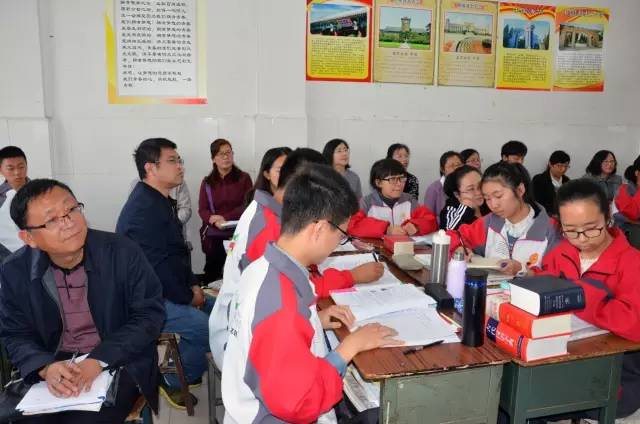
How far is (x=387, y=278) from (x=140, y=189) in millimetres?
1199

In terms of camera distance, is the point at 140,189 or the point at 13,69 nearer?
the point at 140,189

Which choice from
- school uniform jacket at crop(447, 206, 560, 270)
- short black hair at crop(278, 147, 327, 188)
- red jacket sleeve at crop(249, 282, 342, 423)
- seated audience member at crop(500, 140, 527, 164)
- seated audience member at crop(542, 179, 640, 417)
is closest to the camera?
red jacket sleeve at crop(249, 282, 342, 423)

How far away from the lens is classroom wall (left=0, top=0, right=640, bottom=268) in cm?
376

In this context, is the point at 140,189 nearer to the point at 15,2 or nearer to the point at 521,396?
the point at 521,396

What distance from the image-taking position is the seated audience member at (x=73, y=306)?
5.14ft

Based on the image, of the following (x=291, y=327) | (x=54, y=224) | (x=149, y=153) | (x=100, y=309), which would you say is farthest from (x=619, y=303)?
(x=149, y=153)

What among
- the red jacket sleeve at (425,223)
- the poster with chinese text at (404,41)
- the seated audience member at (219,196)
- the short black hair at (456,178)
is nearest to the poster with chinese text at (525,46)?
the poster with chinese text at (404,41)

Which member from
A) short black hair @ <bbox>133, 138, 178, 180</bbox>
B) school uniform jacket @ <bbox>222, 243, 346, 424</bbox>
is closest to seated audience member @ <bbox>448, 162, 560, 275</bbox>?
school uniform jacket @ <bbox>222, 243, 346, 424</bbox>

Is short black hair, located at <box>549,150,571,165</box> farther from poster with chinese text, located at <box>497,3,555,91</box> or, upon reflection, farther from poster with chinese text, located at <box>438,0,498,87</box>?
poster with chinese text, located at <box>438,0,498,87</box>

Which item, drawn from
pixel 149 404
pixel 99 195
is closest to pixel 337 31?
pixel 99 195

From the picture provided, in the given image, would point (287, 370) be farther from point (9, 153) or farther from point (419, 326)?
point (9, 153)

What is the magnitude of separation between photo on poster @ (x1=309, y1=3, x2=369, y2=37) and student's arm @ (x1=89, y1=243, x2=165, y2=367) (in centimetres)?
321

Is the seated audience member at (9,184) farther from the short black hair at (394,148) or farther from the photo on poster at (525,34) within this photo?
the photo on poster at (525,34)

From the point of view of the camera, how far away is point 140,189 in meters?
2.30
